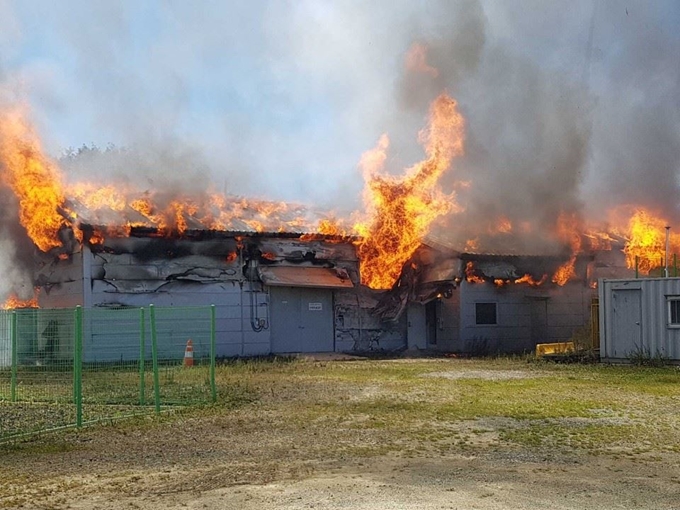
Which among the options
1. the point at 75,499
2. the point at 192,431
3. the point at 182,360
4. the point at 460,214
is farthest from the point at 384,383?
the point at 460,214

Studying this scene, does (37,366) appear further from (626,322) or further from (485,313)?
(485,313)

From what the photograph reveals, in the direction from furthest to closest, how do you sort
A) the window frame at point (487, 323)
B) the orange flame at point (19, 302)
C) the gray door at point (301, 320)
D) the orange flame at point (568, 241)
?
the orange flame at point (568, 241), the window frame at point (487, 323), the gray door at point (301, 320), the orange flame at point (19, 302)

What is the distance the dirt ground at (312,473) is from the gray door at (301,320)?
14.9m

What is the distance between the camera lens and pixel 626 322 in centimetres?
2108

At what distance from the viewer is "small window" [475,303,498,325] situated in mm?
27188

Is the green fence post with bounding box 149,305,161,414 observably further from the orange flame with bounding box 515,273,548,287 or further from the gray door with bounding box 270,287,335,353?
the orange flame with bounding box 515,273,548,287

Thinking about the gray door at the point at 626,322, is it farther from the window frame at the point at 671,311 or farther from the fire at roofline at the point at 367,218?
the fire at roofline at the point at 367,218

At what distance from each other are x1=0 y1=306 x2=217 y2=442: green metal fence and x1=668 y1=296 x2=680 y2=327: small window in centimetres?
1247

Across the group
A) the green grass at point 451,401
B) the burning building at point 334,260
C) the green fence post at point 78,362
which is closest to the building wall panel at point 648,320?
the green grass at point 451,401

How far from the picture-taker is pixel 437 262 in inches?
1071

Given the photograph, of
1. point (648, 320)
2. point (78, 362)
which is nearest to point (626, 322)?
point (648, 320)

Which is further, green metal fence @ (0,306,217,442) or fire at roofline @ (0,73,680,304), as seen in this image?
fire at roofline @ (0,73,680,304)

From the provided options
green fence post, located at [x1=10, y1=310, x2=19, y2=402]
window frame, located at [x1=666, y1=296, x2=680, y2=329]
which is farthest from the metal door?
green fence post, located at [x1=10, y1=310, x2=19, y2=402]

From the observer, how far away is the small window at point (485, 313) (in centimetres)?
2719
